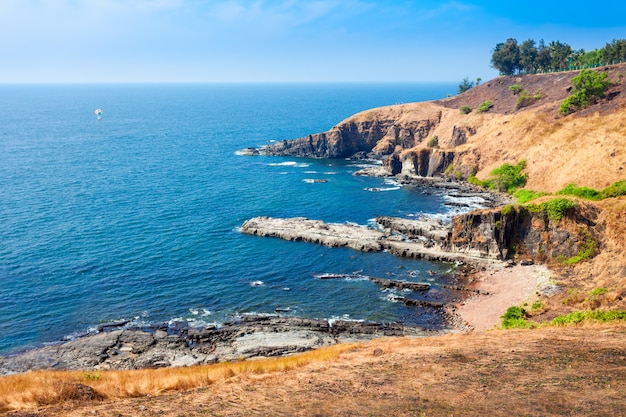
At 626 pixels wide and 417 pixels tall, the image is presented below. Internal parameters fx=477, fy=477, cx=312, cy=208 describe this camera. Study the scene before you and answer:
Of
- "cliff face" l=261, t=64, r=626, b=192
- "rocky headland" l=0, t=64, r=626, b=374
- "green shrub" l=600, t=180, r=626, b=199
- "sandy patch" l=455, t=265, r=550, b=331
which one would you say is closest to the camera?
"rocky headland" l=0, t=64, r=626, b=374

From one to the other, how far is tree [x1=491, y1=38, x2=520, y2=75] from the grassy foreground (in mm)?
169562

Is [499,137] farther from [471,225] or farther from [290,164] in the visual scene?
[290,164]

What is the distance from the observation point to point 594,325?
153ft

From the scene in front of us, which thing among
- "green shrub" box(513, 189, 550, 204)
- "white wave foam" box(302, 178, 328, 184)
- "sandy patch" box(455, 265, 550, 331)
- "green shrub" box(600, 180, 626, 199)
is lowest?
"sandy patch" box(455, 265, 550, 331)

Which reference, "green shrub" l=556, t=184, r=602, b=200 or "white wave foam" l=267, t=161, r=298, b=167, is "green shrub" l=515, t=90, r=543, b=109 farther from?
"white wave foam" l=267, t=161, r=298, b=167

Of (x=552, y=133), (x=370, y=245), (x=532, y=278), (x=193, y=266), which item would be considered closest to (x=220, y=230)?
(x=193, y=266)

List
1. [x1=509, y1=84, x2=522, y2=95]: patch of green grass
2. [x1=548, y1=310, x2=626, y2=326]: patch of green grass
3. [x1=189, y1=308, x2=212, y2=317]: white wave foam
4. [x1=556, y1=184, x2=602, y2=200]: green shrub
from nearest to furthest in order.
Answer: [x1=548, y1=310, x2=626, y2=326]: patch of green grass, [x1=189, y1=308, x2=212, y2=317]: white wave foam, [x1=556, y1=184, x2=602, y2=200]: green shrub, [x1=509, y1=84, x2=522, y2=95]: patch of green grass

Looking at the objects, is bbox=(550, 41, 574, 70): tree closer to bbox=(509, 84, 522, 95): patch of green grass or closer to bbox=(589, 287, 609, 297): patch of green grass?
bbox=(509, 84, 522, 95): patch of green grass

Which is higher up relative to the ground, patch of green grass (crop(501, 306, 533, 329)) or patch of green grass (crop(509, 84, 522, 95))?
patch of green grass (crop(509, 84, 522, 95))

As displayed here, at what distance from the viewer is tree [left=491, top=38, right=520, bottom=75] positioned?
617ft

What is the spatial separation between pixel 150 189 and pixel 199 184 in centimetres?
1307

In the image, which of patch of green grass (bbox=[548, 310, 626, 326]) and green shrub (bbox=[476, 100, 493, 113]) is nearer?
patch of green grass (bbox=[548, 310, 626, 326])

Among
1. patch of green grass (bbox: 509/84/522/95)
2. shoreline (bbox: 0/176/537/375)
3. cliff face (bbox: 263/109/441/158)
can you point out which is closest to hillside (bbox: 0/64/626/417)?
shoreline (bbox: 0/176/537/375)

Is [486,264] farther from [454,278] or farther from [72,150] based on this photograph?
[72,150]
